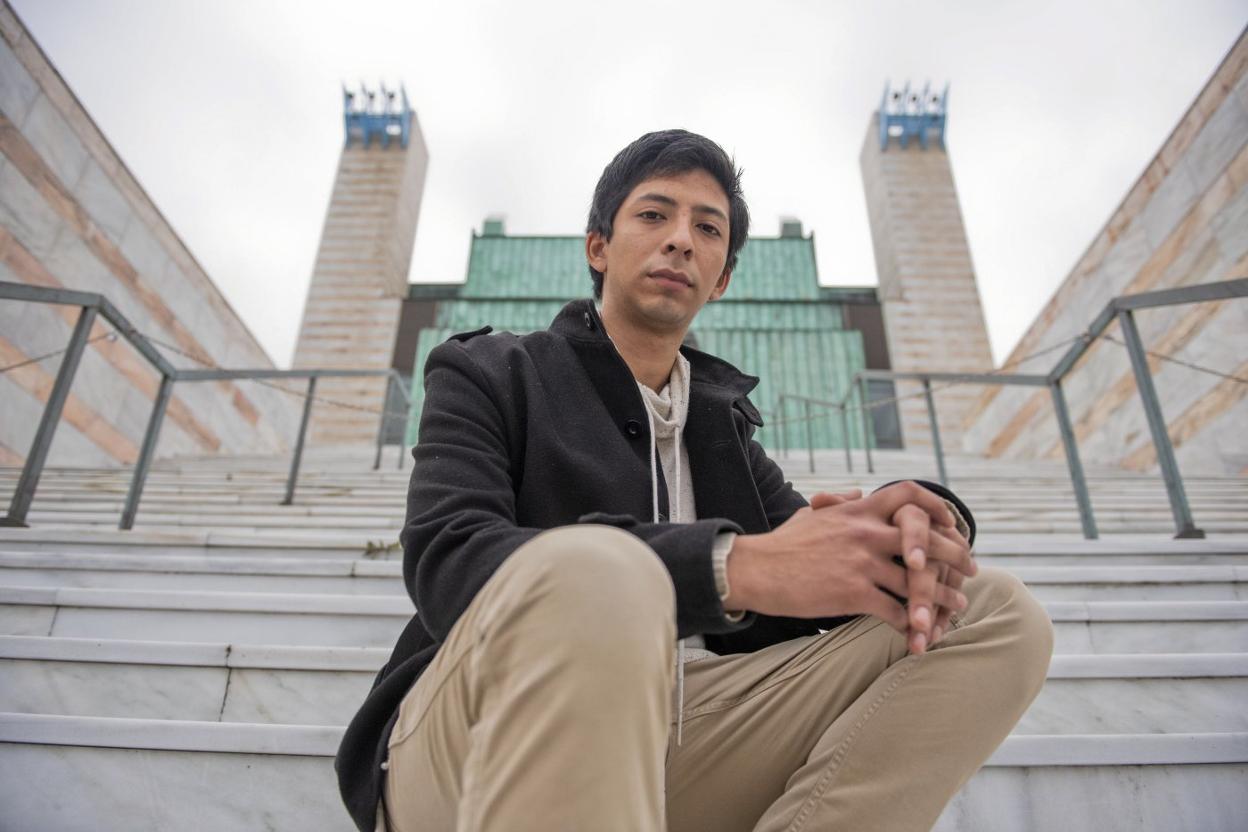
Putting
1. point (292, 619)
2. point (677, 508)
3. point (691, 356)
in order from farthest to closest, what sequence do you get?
point (292, 619) → point (691, 356) → point (677, 508)

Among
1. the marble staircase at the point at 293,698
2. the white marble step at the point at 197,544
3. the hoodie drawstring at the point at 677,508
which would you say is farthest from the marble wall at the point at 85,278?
the hoodie drawstring at the point at 677,508

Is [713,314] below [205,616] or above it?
above

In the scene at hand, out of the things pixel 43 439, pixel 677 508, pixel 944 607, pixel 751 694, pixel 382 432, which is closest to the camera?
pixel 944 607

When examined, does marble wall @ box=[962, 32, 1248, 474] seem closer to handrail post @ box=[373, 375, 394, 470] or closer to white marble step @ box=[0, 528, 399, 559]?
handrail post @ box=[373, 375, 394, 470]

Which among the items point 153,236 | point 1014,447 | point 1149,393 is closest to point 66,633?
point 1149,393

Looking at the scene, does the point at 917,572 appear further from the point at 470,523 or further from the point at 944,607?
the point at 470,523

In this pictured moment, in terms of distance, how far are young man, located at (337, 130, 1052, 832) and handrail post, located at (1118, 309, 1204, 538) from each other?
2.33m

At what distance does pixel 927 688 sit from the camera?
35.7 inches

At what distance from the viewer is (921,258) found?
1322cm

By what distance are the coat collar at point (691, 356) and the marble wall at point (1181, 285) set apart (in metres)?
5.07

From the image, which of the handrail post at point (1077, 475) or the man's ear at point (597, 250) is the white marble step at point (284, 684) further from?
the handrail post at point (1077, 475)

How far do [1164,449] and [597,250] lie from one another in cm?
266

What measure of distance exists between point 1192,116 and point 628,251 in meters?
7.13

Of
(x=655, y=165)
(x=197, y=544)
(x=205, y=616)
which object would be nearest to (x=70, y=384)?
(x=197, y=544)
